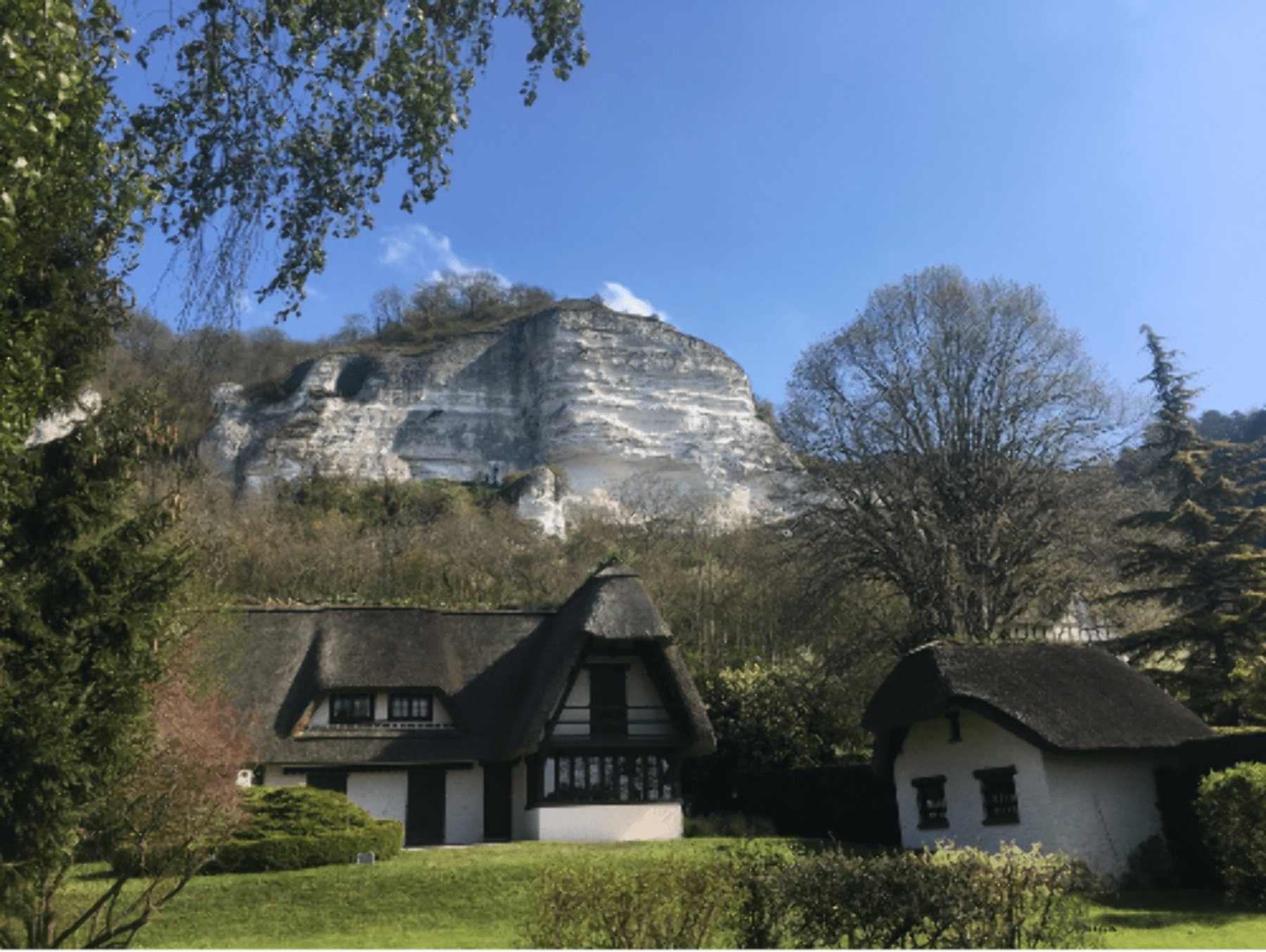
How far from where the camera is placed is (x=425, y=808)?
918 inches

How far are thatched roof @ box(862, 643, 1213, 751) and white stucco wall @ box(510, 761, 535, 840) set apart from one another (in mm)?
9261

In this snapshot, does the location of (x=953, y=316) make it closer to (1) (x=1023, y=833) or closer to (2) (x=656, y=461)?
(1) (x=1023, y=833)

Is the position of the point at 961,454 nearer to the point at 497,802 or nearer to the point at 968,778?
the point at 968,778

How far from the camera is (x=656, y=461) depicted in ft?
223

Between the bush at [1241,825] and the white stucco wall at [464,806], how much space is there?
53.0 feet

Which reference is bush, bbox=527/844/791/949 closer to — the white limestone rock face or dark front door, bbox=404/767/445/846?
dark front door, bbox=404/767/445/846

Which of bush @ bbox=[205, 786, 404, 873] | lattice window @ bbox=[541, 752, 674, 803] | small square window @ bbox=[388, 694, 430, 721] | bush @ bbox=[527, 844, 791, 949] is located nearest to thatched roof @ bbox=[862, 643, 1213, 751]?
lattice window @ bbox=[541, 752, 674, 803]

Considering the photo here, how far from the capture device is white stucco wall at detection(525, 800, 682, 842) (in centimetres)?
2184

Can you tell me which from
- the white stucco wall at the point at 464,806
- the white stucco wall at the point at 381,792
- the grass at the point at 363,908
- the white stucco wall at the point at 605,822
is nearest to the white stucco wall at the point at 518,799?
the white stucco wall at the point at 605,822

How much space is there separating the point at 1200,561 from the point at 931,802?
10319mm

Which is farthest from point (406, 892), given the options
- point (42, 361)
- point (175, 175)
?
point (175, 175)

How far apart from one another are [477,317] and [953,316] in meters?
65.7

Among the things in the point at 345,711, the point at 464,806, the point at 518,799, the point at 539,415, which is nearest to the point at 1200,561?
the point at 518,799

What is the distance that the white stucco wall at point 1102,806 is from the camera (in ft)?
51.2
